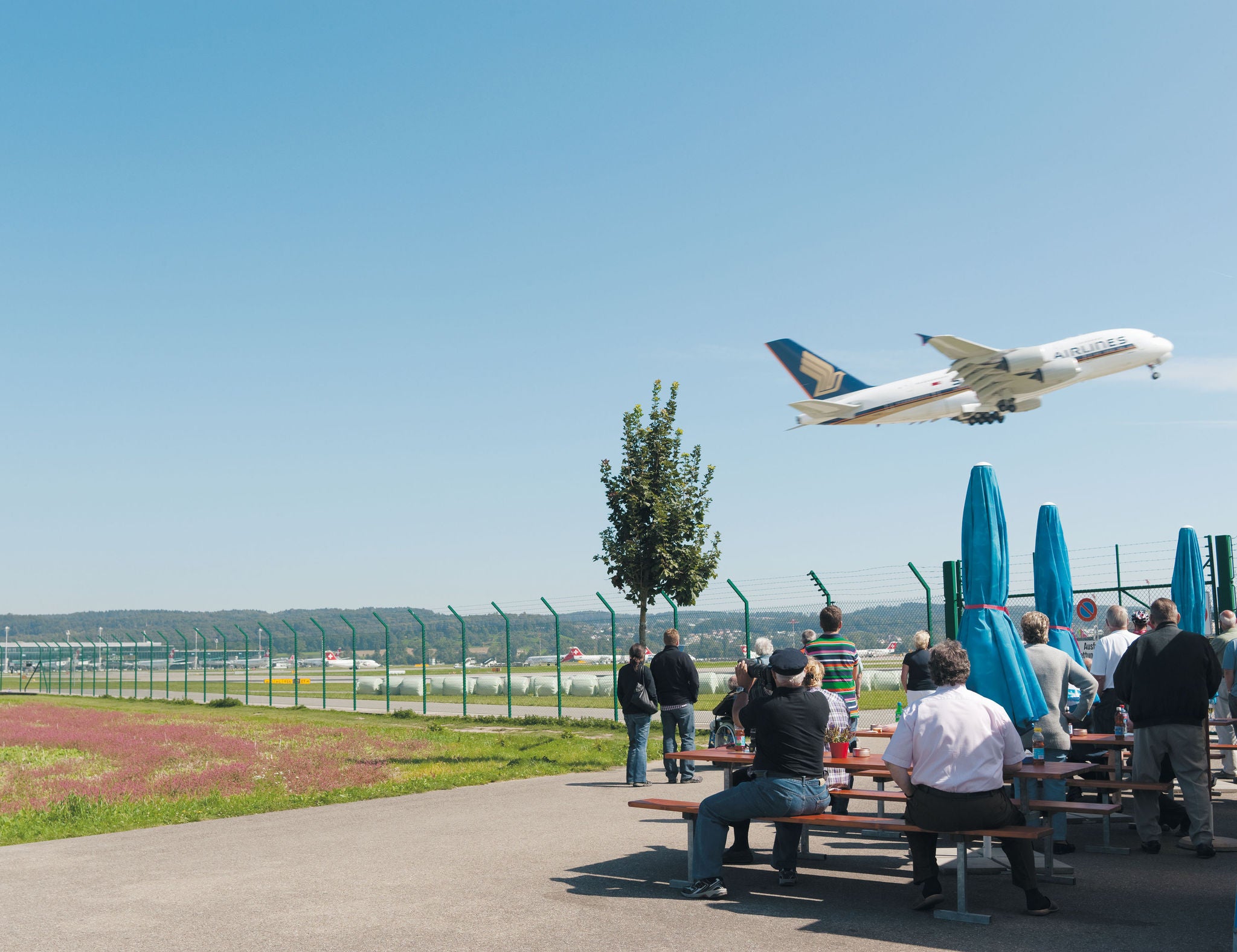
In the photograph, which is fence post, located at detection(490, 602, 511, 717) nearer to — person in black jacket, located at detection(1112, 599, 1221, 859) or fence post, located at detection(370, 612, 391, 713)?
fence post, located at detection(370, 612, 391, 713)

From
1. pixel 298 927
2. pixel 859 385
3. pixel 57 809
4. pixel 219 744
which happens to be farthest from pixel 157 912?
pixel 859 385

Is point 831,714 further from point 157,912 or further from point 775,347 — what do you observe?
point 775,347

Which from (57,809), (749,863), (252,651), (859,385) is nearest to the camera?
(749,863)

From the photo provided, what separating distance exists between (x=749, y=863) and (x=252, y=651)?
34377 mm

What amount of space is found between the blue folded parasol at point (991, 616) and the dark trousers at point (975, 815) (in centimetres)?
135

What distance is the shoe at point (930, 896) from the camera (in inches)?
255

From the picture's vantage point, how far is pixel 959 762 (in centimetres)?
622

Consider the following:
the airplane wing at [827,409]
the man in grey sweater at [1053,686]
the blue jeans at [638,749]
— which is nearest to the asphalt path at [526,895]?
the man in grey sweater at [1053,686]

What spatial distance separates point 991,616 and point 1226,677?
4187 millimetres

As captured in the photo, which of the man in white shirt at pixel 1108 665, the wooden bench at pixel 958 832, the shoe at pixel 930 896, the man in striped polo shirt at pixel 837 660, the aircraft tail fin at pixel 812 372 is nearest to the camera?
the wooden bench at pixel 958 832

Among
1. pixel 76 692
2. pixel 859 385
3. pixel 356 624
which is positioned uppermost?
pixel 859 385

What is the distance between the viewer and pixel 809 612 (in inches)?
732

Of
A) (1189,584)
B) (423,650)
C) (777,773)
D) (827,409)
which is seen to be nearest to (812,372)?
(827,409)

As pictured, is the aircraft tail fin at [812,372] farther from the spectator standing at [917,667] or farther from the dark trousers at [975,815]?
the dark trousers at [975,815]
